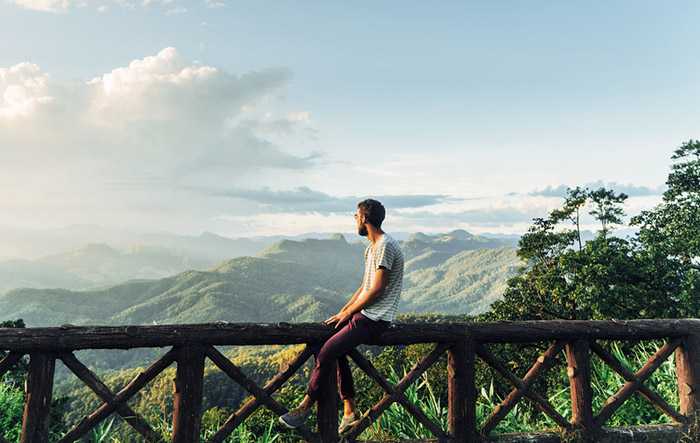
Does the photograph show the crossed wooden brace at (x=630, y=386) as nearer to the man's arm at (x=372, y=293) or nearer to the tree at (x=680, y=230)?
the man's arm at (x=372, y=293)

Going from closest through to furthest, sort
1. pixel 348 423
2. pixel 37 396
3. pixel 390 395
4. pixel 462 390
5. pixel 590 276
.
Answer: pixel 37 396
pixel 390 395
pixel 348 423
pixel 462 390
pixel 590 276

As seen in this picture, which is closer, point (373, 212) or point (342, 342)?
point (342, 342)

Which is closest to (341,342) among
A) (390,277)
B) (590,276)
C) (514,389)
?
(390,277)

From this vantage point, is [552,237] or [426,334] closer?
[426,334]

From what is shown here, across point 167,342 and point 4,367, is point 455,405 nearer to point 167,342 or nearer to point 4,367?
point 167,342

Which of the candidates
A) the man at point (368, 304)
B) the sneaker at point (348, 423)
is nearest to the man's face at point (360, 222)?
the man at point (368, 304)

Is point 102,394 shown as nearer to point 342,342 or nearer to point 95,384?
point 95,384

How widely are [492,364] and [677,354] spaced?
94.6 inches

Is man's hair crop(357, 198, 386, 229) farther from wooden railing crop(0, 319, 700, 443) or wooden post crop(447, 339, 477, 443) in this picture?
wooden post crop(447, 339, 477, 443)

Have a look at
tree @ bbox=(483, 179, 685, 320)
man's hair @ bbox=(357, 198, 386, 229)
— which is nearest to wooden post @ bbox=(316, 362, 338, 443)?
man's hair @ bbox=(357, 198, 386, 229)

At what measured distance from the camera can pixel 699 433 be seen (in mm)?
5656

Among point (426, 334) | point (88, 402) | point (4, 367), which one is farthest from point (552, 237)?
point (88, 402)

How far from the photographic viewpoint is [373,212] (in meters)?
4.73

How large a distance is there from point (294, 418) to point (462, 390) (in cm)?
169
